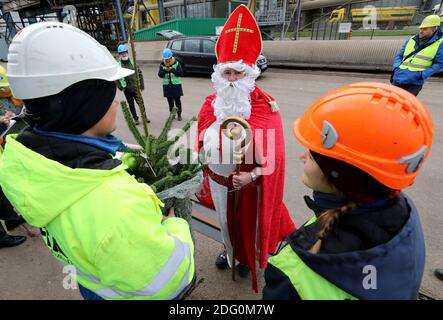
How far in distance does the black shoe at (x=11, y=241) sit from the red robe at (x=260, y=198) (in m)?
2.36

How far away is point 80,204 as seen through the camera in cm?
98

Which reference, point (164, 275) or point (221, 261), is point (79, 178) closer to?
point (164, 275)

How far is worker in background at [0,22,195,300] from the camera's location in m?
0.96

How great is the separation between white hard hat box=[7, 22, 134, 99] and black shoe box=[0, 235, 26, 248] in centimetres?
276

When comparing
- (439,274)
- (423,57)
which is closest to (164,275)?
(439,274)

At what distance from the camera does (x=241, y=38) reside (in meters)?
2.27

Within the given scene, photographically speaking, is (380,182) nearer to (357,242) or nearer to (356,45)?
(357,242)

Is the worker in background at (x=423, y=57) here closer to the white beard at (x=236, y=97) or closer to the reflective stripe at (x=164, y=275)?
the white beard at (x=236, y=97)

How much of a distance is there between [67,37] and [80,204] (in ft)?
2.02

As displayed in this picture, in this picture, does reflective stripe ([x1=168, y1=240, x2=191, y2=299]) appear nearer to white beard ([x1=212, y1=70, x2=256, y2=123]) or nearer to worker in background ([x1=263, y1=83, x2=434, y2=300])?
worker in background ([x1=263, y1=83, x2=434, y2=300])

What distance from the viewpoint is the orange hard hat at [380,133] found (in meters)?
1.00

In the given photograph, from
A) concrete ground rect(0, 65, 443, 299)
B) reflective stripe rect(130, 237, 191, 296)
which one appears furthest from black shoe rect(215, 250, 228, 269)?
reflective stripe rect(130, 237, 191, 296)

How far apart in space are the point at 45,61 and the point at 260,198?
5.65 feet

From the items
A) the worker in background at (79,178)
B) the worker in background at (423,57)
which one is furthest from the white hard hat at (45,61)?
the worker in background at (423,57)
